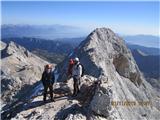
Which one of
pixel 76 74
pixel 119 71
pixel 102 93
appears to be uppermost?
pixel 76 74

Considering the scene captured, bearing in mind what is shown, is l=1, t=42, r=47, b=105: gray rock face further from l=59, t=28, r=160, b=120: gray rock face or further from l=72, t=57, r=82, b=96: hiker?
l=72, t=57, r=82, b=96: hiker

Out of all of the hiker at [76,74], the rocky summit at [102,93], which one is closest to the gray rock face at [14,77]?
the rocky summit at [102,93]

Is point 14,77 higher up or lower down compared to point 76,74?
lower down

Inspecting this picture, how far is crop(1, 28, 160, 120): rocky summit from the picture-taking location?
73.4ft

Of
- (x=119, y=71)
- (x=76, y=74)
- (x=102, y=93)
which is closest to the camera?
(x=102, y=93)

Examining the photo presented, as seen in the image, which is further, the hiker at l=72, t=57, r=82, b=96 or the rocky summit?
the hiker at l=72, t=57, r=82, b=96

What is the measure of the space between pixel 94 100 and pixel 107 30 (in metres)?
31.5

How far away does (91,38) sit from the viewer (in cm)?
4859

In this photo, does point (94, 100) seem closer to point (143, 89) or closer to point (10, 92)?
point (143, 89)

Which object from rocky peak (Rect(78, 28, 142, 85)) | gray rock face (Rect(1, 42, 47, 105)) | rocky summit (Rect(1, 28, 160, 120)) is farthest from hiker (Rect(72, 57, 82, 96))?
gray rock face (Rect(1, 42, 47, 105))

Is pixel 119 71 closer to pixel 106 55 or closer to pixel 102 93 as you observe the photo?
pixel 106 55

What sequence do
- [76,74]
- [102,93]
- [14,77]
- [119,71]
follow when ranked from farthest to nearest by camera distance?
[14,77] → [119,71] → [76,74] → [102,93]

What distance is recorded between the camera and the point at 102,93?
2227 cm

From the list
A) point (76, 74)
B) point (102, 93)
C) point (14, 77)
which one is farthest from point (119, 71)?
point (14, 77)
